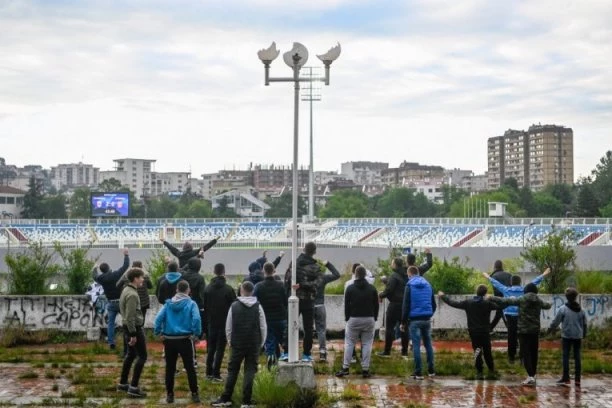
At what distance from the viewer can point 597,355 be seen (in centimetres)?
1619

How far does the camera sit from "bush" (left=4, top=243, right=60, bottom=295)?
62.4 ft

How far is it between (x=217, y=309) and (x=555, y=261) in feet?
29.7

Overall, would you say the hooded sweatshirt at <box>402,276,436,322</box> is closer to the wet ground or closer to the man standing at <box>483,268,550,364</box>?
the wet ground

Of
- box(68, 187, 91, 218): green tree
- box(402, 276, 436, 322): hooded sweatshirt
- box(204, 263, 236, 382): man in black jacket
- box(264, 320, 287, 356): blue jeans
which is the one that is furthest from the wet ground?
box(68, 187, 91, 218): green tree

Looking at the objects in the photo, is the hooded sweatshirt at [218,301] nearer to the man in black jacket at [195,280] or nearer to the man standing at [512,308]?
the man in black jacket at [195,280]

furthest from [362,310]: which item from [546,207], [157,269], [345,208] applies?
[345,208]

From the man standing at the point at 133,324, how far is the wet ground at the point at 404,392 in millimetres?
290

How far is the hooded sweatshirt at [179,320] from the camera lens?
1161 centimetres

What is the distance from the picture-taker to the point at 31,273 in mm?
19047

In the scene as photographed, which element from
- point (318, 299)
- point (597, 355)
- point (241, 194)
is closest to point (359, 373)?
point (318, 299)

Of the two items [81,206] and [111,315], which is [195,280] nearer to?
[111,315]

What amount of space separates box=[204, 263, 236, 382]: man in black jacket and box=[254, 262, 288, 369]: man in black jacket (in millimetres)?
423

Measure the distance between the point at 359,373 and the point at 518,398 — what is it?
8.82ft

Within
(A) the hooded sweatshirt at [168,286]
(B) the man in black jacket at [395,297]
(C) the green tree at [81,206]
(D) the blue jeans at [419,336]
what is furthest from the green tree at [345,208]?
(A) the hooded sweatshirt at [168,286]
